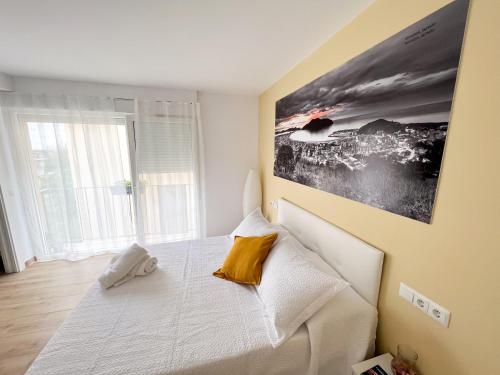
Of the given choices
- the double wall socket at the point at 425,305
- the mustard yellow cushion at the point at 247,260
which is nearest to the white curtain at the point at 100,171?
the mustard yellow cushion at the point at 247,260

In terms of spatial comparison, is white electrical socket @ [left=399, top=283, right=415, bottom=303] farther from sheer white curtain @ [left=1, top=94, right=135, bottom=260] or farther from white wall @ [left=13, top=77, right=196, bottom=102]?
sheer white curtain @ [left=1, top=94, right=135, bottom=260]

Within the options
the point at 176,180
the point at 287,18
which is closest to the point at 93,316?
the point at 176,180

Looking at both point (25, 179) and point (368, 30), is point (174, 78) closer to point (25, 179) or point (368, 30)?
point (368, 30)

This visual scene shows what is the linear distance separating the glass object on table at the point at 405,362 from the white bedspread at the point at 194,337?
141 millimetres

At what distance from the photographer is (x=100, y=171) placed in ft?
8.86

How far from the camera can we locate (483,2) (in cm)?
72

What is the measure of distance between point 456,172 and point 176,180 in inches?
111

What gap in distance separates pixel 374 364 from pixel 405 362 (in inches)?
5.8

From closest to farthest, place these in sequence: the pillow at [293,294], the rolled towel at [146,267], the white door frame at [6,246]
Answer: the pillow at [293,294] < the rolled towel at [146,267] < the white door frame at [6,246]

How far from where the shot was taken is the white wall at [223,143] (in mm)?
2779

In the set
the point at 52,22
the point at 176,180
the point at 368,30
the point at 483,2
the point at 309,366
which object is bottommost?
the point at 309,366

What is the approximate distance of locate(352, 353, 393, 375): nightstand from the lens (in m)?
1.04

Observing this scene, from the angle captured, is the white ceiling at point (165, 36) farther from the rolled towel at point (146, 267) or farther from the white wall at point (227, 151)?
the rolled towel at point (146, 267)

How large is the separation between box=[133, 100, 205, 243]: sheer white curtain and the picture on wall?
6.10 ft
